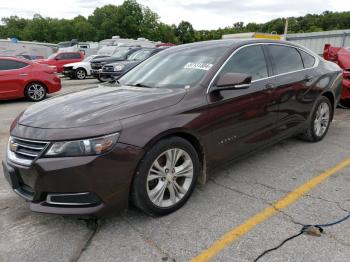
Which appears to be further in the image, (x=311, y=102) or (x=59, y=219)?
(x=311, y=102)

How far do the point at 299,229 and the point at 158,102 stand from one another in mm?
1682

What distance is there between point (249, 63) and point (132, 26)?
3059 inches

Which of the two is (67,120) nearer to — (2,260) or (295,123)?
(2,260)

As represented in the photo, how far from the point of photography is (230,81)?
3.34 metres

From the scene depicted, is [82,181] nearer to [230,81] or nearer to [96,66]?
[230,81]

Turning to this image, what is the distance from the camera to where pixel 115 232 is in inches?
115

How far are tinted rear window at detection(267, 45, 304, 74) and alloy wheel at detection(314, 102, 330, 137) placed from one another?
2.75 feet

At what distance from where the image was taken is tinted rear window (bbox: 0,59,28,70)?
396 inches

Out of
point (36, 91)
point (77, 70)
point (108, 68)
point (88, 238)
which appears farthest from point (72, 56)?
point (88, 238)

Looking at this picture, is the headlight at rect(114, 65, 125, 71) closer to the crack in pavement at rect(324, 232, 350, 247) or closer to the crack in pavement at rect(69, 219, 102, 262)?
the crack in pavement at rect(69, 219, 102, 262)

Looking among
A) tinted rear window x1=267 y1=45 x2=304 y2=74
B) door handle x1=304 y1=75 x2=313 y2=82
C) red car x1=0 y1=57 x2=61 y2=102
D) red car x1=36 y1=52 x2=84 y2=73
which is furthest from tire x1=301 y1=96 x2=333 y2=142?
red car x1=36 y1=52 x2=84 y2=73

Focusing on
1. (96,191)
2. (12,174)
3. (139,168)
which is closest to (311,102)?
(139,168)

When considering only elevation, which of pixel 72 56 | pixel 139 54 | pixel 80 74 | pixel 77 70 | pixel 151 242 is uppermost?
pixel 139 54

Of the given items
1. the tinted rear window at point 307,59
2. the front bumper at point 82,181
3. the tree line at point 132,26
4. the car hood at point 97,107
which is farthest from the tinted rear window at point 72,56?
the tree line at point 132,26
